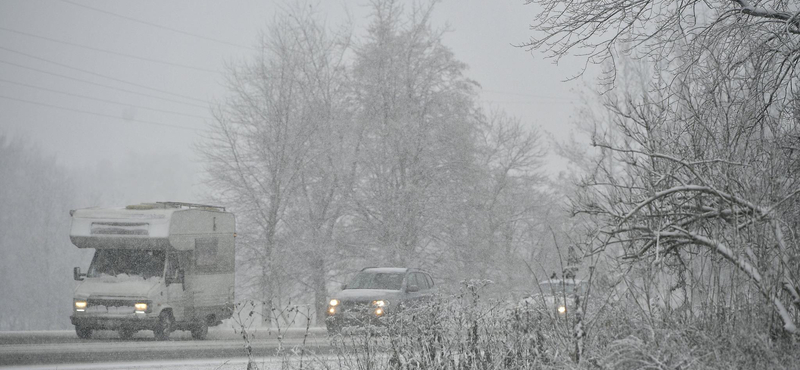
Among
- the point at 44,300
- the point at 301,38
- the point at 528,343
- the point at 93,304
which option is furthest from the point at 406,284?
the point at 44,300

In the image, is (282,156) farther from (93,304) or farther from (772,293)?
(772,293)

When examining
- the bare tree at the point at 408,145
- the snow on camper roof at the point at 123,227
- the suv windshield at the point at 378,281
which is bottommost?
the suv windshield at the point at 378,281

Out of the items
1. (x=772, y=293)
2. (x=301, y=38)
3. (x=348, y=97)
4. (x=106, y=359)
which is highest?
(x=301, y=38)

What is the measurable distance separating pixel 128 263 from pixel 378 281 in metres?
6.01

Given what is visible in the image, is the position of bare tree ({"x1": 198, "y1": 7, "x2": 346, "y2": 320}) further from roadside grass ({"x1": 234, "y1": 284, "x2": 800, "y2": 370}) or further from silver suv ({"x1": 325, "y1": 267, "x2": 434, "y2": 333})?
roadside grass ({"x1": 234, "y1": 284, "x2": 800, "y2": 370})

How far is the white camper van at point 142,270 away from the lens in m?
16.6

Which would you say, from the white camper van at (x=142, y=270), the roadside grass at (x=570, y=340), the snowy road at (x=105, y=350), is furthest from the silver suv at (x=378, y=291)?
the roadside grass at (x=570, y=340)

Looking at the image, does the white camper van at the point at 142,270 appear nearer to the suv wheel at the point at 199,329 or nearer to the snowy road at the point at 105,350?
the suv wheel at the point at 199,329

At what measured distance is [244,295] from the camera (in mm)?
30969

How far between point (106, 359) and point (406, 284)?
8.19 meters

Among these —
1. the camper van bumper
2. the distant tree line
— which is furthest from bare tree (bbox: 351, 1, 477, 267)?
the camper van bumper

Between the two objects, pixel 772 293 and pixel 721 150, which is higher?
pixel 721 150

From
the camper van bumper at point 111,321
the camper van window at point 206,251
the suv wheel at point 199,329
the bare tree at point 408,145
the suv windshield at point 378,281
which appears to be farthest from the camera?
the bare tree at point 408,145

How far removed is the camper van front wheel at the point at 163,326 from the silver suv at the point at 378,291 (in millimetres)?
3619
